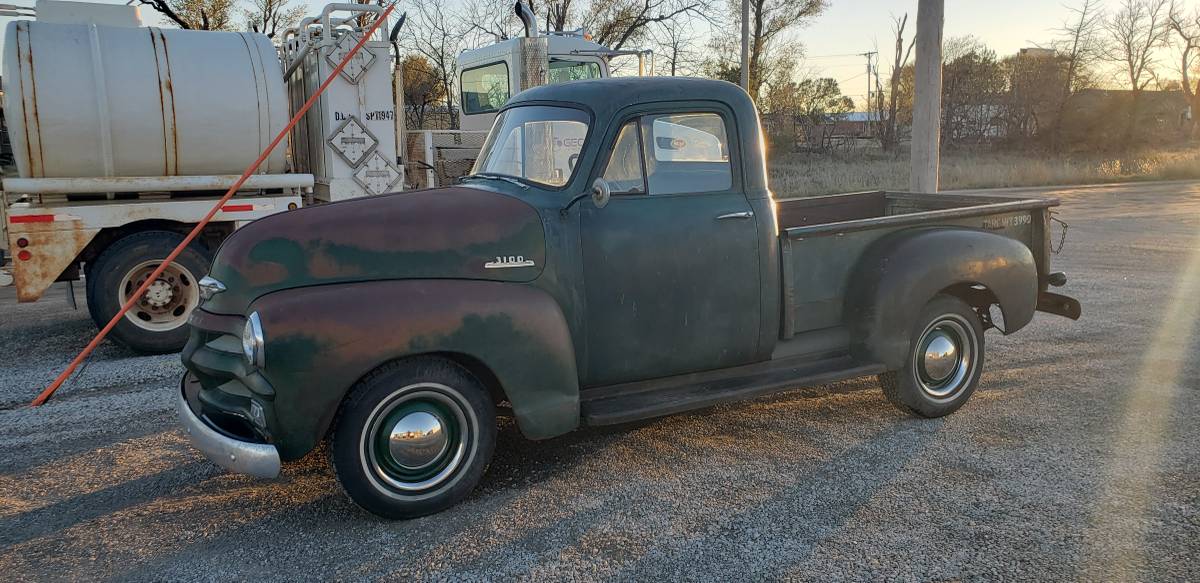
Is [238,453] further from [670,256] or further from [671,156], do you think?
[671,156]

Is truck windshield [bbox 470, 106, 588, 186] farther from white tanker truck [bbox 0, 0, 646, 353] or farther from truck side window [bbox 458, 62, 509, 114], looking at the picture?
truck side window [bbox 458, 62, 509, 114]

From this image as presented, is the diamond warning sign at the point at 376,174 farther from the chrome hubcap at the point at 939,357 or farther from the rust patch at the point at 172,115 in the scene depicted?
the chrome hubcap at the point at 939,357

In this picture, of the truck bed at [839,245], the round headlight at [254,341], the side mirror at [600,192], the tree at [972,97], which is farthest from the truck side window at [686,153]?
the tree at [972,97]

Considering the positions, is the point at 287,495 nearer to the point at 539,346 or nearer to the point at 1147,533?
the point at 539,346

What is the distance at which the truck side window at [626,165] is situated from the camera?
14.3ft

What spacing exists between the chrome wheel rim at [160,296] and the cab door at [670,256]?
171 inches

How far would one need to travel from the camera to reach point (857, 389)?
588 cm

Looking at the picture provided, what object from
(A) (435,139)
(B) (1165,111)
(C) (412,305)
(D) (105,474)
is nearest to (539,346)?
(C) (412,305)

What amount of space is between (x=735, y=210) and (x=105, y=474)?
347 centimetres

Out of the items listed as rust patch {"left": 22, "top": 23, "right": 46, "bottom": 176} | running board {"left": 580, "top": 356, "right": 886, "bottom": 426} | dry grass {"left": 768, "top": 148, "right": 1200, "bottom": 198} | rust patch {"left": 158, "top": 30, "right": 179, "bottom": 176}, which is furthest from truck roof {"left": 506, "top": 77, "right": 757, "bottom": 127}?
dry grass {"left": 768, "top": 148, "right": 1200, "bottom": 198}

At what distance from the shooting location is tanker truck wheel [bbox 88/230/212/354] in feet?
22.6

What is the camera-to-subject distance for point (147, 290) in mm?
6980

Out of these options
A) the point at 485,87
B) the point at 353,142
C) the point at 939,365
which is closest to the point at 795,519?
the point at 939,365

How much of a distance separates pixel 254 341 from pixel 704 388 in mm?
2202
